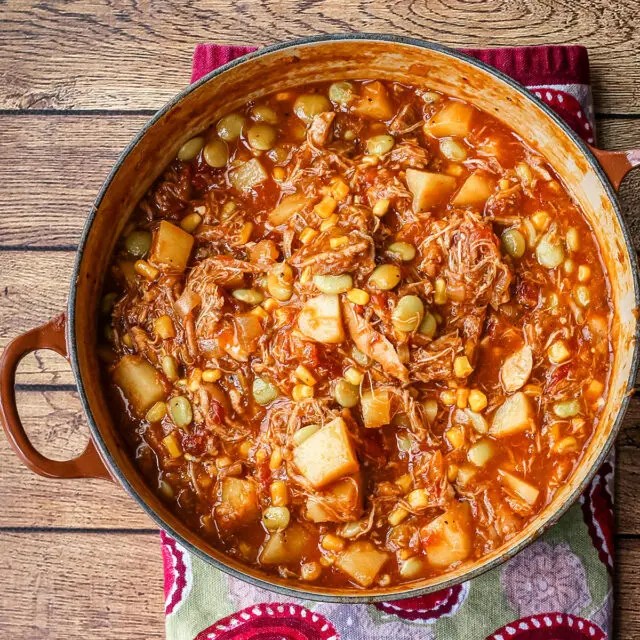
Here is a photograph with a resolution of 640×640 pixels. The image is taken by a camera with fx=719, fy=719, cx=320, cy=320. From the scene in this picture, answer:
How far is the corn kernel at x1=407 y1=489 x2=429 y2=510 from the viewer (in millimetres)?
3270

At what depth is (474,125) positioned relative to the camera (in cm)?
356

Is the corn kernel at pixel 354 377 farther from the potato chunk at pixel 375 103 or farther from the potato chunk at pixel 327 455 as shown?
the potato chunk at pixel 375 103

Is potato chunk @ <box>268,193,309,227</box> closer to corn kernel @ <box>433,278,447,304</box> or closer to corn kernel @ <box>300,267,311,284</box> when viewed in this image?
corn kernel @ <box>300,267,311,284</box>

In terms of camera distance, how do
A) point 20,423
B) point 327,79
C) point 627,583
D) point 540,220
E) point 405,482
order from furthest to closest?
1. point 627,583
2. point 327,79
3. point 540,220
4. point 405,482
5. point 20,423

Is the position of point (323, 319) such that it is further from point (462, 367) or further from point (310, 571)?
point (310, 571)

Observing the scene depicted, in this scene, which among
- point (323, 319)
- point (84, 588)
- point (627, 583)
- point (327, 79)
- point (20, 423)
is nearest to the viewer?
point (20, 423)

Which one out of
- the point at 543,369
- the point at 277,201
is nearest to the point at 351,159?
the point at 277,201

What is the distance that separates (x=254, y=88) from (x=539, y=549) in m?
2.72

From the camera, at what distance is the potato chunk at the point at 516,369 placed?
3.32m

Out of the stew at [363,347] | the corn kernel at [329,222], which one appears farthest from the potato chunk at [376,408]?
the corn kernel at [329,222]

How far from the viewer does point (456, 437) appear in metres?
3.32

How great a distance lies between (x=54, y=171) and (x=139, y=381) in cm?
139

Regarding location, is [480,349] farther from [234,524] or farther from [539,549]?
[234,524]

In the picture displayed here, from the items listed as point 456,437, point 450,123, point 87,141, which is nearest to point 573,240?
point 450,123
